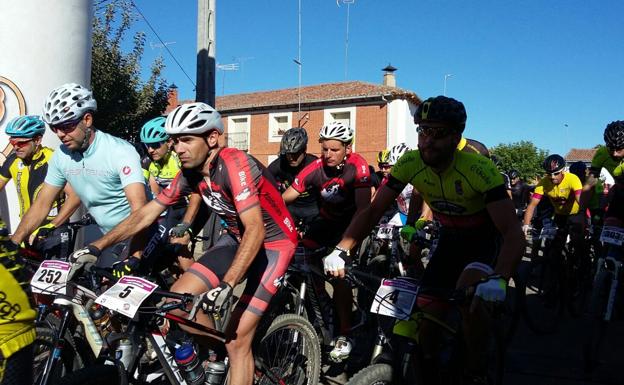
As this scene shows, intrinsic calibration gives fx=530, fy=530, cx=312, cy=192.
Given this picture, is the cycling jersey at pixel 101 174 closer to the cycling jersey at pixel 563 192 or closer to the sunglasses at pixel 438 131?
the sunglasses at pixel 438 131

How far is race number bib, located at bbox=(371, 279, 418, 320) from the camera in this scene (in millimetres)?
2766

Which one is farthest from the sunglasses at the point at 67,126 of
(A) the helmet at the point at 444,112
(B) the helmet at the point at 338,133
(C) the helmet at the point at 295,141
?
(C) the helmet at the point at 295,141

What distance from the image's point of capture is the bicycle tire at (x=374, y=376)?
2.67m

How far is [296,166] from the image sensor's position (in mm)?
6051

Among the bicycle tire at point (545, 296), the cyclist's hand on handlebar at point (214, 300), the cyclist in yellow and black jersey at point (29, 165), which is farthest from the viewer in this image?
the bicycle tire at point (545, 296)

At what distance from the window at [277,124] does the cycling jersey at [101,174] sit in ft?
110

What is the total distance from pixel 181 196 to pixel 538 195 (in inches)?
246

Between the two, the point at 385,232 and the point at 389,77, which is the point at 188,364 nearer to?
the point at 385,232

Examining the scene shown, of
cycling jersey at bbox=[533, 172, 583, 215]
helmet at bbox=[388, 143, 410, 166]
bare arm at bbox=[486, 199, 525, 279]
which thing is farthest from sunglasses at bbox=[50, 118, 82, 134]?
cycling jersey at bbox=[533, 172, 583, 215]

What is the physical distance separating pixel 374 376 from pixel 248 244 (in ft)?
3.07

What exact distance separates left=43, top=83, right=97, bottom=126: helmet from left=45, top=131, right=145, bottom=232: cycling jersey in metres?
0.28

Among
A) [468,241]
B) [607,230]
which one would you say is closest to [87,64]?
[468,241]

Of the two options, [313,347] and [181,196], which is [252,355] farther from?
[181,196]

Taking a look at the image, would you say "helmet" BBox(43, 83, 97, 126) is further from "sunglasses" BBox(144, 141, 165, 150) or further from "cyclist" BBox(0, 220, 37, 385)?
"cyclist" BBox(0, 220, 37, 385)
